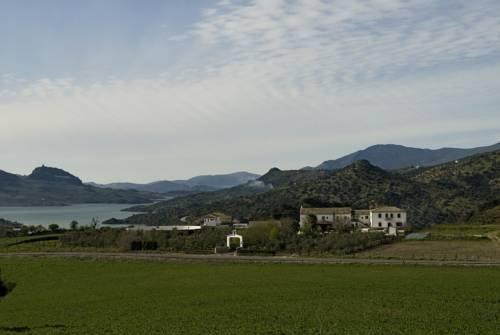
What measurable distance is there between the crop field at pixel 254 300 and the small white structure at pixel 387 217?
55176mm

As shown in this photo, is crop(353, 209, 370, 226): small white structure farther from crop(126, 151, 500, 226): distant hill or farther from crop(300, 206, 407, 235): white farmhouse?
crop(126, 151, 500, 226): distant hill

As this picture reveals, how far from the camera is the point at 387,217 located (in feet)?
364

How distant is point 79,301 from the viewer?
41.8 metres

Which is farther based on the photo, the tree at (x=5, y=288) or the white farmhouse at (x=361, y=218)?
the white farmhouse at (x=361, y=218)

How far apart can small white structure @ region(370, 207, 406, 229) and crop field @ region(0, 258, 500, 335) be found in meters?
55.2

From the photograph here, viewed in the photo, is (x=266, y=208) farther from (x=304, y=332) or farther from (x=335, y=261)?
(x=304, y=332)

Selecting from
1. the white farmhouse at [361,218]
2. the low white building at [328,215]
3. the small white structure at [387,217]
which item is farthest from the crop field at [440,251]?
the low white building at [328,215]

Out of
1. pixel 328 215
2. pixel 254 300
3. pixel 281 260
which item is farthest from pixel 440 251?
pixel 328 215

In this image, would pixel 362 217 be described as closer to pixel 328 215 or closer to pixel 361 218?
pixel 361 218

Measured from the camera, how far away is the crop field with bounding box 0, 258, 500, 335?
30.2 metres

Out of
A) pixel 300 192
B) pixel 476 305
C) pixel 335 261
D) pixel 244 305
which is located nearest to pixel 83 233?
pixel 335 261

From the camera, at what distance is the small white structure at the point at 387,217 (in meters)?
110

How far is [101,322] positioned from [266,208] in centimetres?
14612

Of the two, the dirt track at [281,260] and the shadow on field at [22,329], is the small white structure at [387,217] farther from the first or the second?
the shadow on field at [22,329]
